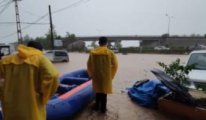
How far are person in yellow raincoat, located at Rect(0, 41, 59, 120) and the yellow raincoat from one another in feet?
10.4

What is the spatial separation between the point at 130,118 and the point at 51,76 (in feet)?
13.0

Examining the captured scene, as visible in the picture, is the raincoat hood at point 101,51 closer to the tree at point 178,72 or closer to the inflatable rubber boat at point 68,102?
the inflatable rubber boat at point 68,102

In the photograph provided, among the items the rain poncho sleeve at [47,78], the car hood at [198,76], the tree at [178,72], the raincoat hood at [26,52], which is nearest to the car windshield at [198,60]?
the car hood at [198,76]

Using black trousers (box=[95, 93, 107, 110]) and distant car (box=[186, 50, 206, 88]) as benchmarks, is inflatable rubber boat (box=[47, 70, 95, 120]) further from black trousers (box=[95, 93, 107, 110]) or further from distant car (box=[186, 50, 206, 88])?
distant car (box=[186, 50, 206, 88])

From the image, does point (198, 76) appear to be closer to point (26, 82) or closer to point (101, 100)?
point (101, 100)

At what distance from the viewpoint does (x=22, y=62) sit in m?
3.76

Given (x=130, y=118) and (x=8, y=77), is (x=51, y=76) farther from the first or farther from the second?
(x=130, y=118)

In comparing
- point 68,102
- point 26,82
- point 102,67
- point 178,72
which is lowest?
point 68,102

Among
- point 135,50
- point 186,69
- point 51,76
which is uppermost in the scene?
point 51,76

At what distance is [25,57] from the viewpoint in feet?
12.5

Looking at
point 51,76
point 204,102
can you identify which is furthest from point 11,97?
point 204,102

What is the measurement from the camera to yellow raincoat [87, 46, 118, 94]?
277 inches

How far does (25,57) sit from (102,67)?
3381 millimetres

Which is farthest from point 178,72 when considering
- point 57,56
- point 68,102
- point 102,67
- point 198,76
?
point 57,56
